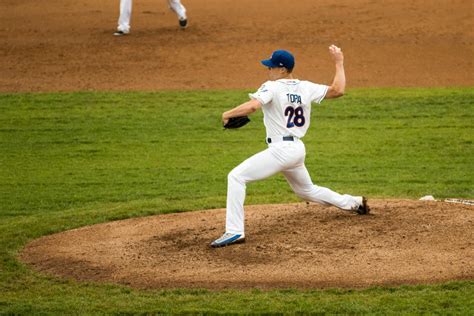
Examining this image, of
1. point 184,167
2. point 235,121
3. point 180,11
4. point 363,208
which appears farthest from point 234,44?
point 235,121

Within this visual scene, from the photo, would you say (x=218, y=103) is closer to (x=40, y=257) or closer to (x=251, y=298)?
(x=40, y=257)

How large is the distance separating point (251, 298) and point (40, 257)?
2.67 metres

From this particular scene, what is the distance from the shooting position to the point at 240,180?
1022cm

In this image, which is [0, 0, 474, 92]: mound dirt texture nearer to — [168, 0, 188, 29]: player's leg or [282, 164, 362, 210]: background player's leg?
[168, 0, 188, 29]: player's leg

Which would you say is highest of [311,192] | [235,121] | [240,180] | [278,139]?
[235,121]

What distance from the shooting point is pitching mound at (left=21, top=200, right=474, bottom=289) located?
9320mm

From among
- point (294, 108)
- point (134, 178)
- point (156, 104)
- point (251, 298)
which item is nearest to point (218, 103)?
point (156, 104)

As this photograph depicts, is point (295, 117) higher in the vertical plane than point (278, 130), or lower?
higher

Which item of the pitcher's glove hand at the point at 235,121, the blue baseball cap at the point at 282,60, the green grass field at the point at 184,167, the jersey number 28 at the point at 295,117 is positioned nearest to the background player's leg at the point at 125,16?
the green grass field at the point at 184,167

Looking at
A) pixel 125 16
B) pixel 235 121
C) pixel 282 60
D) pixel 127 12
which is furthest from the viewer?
pixel 125 16

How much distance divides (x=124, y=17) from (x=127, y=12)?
17 centimetres

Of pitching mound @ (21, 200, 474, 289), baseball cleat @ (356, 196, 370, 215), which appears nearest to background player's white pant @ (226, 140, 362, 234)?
pitching mound @ (21, 200, 474, 289)

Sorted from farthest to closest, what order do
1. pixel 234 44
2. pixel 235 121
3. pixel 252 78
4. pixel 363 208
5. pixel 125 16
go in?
pixel 125 16, pixel 234 44, pixel 252 78, pixel 363 208, pixel 235 121

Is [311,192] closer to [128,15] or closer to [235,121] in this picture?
[235,121]
